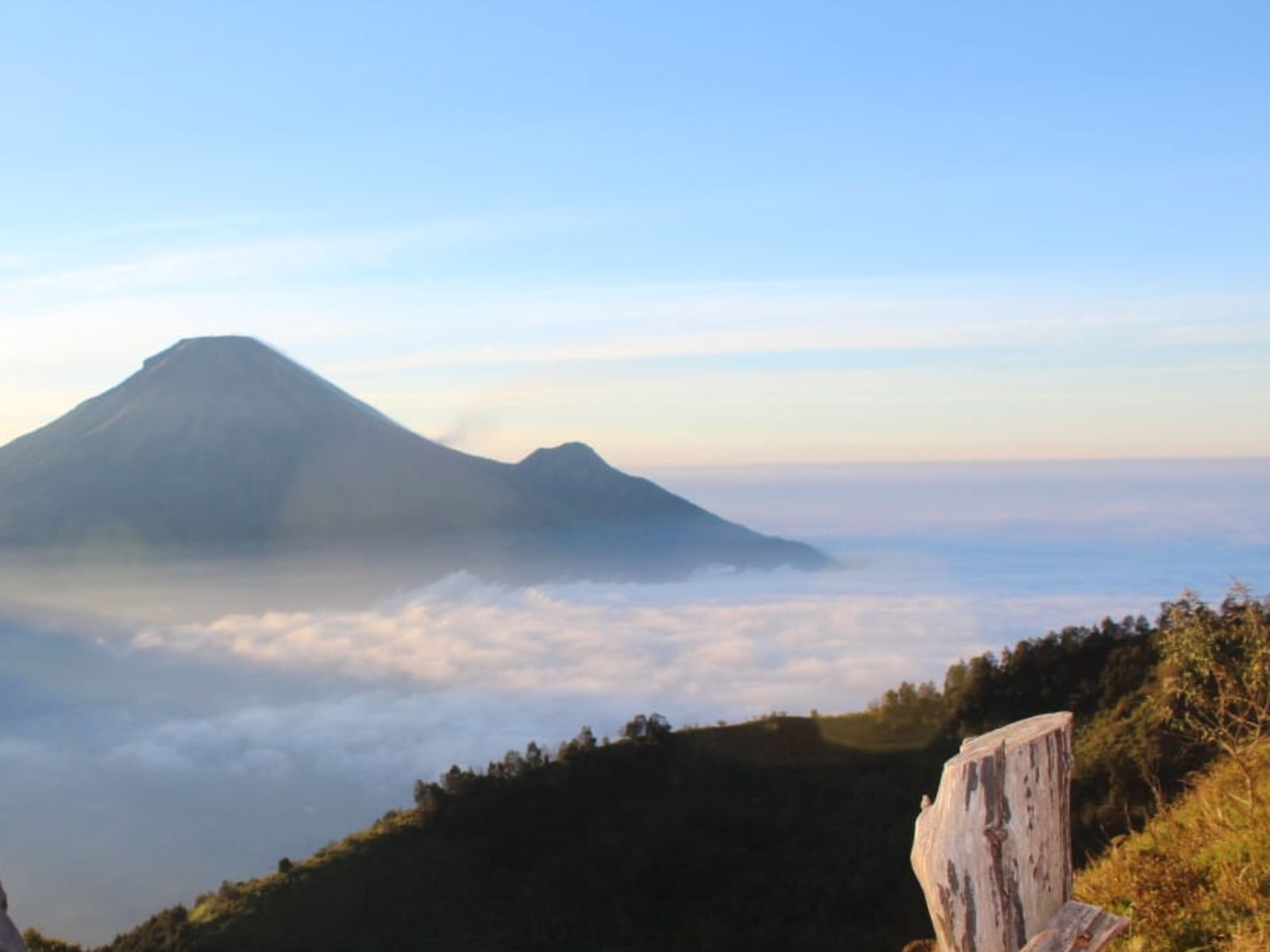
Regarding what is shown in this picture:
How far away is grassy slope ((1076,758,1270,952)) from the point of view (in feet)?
29.5

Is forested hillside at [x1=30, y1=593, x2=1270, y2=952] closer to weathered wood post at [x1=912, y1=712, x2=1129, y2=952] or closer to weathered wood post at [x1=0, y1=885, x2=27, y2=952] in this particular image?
weathered wood post at [x1=912, y1=712, x2=1129, y2=952]

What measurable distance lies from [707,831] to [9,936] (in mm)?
35007

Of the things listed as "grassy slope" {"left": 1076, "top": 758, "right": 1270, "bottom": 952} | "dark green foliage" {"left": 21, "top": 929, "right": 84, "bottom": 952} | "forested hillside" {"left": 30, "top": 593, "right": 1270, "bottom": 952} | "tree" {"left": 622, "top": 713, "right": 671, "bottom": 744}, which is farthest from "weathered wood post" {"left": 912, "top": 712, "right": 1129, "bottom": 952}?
"tree" {"left": 622, "top": 713, "right": 671, "bottom": 744}

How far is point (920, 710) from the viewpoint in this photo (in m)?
50.2

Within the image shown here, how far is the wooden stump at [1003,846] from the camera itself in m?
6.29

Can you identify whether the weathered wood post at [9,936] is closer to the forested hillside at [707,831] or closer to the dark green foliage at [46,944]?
the forested hillside at [707,831]

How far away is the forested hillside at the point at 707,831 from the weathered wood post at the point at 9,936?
20.6 meters

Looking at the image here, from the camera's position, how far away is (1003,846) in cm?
627

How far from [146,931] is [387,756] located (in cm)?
14225

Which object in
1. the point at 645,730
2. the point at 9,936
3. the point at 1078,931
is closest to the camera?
the point at 1078,931

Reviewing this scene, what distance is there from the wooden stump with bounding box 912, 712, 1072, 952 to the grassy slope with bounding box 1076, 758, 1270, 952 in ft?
10.2

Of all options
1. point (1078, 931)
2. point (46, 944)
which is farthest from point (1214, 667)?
point (46, 944)

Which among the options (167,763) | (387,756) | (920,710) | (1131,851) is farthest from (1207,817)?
(167,763)

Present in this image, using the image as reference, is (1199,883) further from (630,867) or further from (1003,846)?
(630,867)
